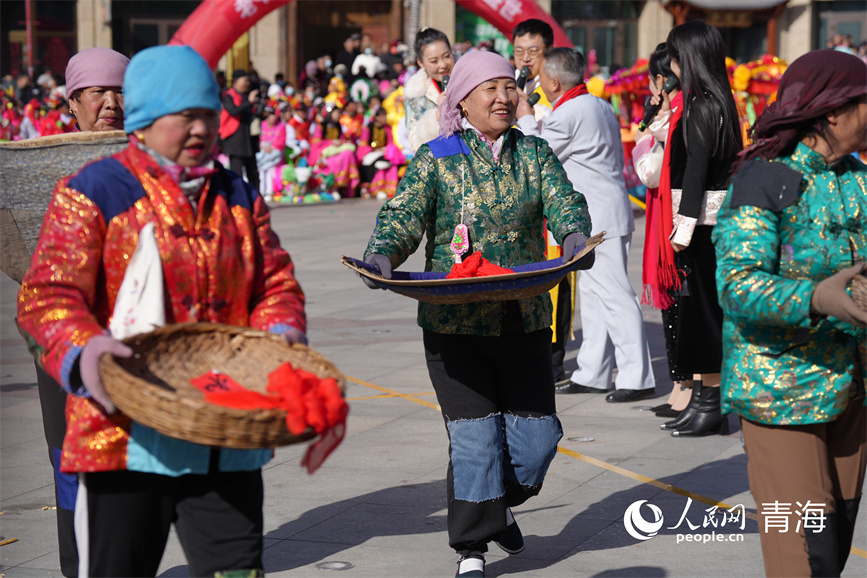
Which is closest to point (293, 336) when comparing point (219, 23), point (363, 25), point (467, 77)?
point (467, 77)

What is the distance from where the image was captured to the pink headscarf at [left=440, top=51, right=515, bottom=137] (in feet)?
14.9

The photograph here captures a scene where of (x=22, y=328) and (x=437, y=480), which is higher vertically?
(x=22, y=328)

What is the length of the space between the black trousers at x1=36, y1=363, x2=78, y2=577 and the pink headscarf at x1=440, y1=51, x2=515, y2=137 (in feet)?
5.67

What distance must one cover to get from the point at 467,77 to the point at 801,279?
6.01ft

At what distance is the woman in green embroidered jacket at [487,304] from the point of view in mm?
4387

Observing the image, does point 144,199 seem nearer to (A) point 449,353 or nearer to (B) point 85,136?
(B) point 85,136

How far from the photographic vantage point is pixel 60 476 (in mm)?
4059

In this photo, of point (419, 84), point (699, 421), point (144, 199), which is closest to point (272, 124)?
point (419, 84)

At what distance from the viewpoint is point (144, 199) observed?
3.01 metres

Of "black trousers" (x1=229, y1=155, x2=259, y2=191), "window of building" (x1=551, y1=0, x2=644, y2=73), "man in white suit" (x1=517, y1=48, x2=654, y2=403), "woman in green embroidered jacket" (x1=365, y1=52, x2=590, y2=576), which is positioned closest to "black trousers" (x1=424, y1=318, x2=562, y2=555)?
"woman in green embroidered jacket" (x1=365, y1=52, x2=590, y2=576)

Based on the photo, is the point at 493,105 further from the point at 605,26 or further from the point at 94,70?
the point at 605,26

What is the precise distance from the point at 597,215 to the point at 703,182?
141 cm

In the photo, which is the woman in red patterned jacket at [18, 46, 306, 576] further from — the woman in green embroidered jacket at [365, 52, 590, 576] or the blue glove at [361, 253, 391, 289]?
the woman in green embroidered jacket at [365, 52, 590, 576]

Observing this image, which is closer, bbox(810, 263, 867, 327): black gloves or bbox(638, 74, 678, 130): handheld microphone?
bbox(810, 263, 867, 327): black gloves
